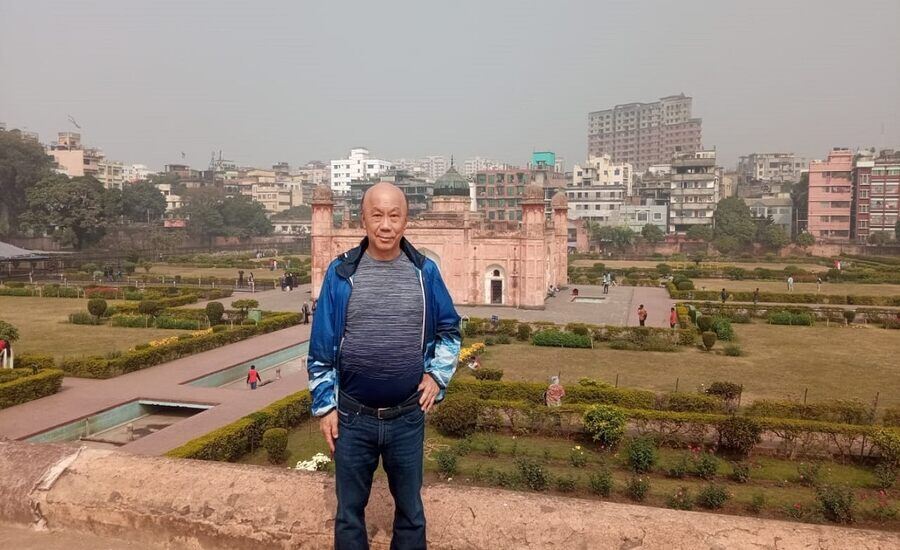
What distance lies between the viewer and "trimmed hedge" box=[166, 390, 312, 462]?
11867mm

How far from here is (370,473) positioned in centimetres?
353

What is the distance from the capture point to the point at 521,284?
116 ft

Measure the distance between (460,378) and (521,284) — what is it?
17.9 meters

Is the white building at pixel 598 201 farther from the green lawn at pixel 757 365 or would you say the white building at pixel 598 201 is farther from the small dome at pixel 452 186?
the green lawn at pixel 757 365

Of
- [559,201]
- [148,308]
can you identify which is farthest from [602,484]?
[559,201]

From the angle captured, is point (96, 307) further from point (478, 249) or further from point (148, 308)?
point (478, 249)

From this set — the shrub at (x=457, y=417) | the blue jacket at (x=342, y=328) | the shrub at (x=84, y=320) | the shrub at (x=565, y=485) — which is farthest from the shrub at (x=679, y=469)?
the shrub at (x=84, y=320)

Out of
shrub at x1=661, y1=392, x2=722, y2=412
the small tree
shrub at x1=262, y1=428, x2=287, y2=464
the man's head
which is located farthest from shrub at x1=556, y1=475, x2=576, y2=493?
the small tree

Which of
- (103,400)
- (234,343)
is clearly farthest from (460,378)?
(234,343)

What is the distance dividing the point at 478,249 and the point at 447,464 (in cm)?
2518

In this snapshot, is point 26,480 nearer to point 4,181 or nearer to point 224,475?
point 224,475

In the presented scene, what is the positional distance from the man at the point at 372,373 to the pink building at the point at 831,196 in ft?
283

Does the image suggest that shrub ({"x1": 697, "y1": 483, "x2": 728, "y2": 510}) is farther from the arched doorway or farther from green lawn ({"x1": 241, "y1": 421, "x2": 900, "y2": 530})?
the arched doorway

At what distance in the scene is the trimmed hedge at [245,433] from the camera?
467 inches
